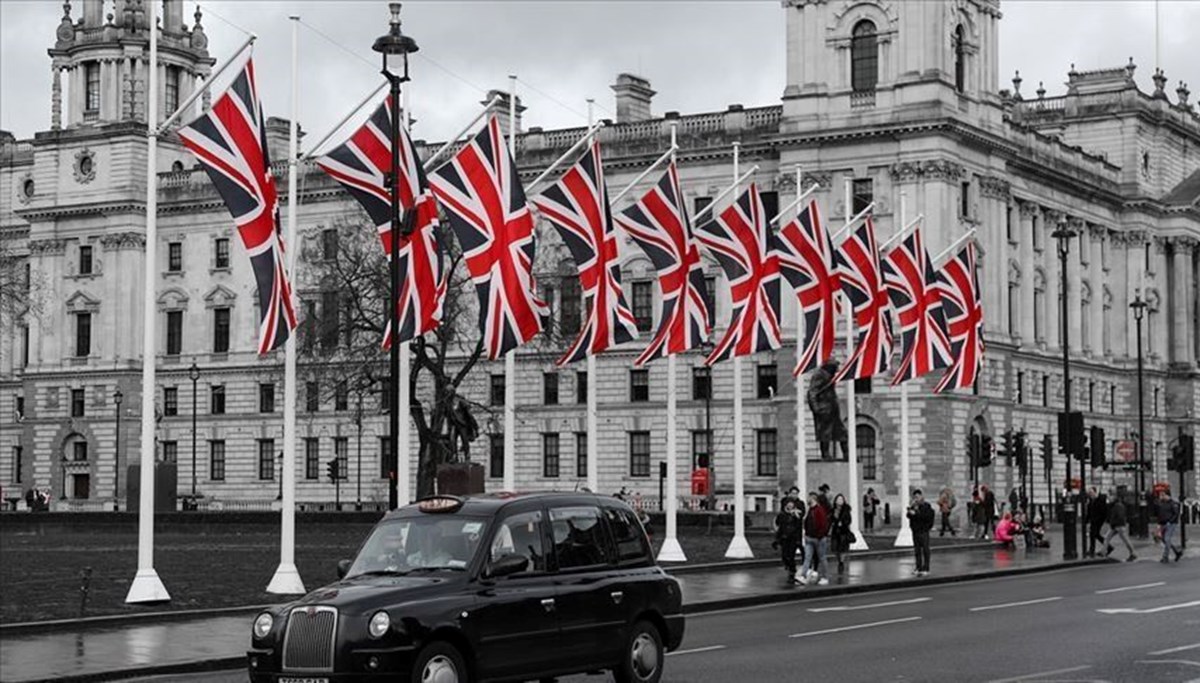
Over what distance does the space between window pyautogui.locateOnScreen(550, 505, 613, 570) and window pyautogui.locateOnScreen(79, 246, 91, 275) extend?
335ft

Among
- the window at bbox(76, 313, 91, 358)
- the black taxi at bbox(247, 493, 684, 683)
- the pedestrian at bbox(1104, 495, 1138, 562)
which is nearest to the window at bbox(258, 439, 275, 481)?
the window at bbox(76, 313, 91, 358)

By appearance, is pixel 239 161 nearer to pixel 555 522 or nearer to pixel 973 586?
pixel 555 522

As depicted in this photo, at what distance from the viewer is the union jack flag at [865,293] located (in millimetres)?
49719

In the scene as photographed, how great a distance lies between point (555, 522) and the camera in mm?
20859

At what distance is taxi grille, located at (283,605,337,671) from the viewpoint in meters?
18.4

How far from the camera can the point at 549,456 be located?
106 metres

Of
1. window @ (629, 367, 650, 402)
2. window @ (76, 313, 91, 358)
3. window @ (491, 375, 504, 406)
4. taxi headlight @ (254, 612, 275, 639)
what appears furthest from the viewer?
window @ (76, 313, 91, 358)

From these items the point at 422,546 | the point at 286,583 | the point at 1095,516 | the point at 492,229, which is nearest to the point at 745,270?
the point at 492,229

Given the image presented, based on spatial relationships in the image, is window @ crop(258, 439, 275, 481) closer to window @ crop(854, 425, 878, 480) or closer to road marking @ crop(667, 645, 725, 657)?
window @ crop(854, 425, 878, 480)

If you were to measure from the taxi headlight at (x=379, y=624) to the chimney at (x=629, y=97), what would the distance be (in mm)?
91597

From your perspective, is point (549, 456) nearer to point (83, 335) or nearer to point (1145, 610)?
point (83, 335)

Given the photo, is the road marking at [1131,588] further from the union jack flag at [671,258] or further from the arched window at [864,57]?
the arched window at [864,57]

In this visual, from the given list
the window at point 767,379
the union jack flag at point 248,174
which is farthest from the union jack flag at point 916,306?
the window at point 767,379

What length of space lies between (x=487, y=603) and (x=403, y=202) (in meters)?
17.0
